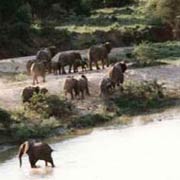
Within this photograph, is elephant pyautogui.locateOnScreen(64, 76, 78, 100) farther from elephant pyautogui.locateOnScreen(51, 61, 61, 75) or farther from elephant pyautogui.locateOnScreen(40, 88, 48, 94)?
elephant pyautogui.locateOnScreen(51, 61, 61, 75)

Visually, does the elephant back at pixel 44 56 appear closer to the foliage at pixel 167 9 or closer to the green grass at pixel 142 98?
the green grass at pixel 142 98

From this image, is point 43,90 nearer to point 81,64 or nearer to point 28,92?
point 28,92

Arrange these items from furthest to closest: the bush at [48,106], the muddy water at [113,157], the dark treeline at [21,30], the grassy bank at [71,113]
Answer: the dark treeline at [21,30] < the bush at [48,106] < the grassy bank at [71,113] < the muddy water at [113,157]

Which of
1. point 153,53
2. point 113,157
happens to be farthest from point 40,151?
point 153,53

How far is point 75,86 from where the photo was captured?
87.3 ft

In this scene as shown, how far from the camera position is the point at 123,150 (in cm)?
2036

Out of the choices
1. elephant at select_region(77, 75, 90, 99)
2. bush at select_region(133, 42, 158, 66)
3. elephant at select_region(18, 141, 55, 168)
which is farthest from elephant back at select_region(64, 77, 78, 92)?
elephant at select_region(18, 141, 55, 168)

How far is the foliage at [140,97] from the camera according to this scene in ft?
88.0

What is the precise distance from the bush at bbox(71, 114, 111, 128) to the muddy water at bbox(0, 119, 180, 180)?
3.75ft

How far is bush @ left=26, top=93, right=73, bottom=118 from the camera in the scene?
82.6ft

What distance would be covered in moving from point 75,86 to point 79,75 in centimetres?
331

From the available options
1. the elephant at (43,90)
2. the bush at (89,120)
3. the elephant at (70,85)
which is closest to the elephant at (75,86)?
the elephant at (70,85)

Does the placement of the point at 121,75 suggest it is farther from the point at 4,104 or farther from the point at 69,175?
the point at 69,175

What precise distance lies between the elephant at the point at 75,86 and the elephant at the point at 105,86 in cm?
54
